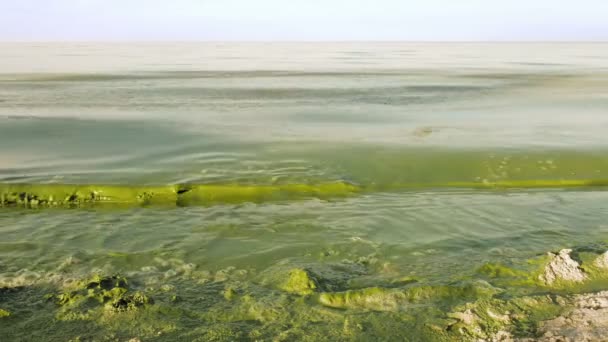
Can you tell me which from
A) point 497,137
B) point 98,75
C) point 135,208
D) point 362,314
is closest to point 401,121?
point 497,137

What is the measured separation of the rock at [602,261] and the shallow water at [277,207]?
55 cm

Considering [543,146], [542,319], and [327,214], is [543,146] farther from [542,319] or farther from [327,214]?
[542,319]

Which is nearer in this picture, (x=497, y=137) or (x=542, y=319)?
(x=542, y=319)

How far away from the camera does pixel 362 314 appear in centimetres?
373

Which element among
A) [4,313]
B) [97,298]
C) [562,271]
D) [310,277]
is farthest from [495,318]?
[4,313]

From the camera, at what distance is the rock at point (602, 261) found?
4375mm

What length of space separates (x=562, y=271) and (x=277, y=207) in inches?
133

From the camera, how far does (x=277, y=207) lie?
6574mm

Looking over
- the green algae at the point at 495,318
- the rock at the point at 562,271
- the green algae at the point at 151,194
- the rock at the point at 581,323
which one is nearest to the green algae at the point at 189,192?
the green algae at the point at 151,194

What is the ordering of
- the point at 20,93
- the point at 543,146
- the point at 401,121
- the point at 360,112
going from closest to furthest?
the point at 543,146
the point at 401,121
the point at 360,112
the point at 20,93

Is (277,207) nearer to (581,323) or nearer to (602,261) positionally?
(602,261)

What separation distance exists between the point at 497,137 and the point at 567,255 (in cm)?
637

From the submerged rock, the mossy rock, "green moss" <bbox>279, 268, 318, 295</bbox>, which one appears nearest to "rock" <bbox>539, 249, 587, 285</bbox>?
the mossy rock

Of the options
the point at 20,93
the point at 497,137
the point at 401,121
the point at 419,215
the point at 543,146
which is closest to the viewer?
the point at 419,215
